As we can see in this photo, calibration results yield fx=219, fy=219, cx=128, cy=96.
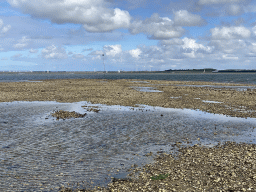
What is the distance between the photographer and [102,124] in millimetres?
23656

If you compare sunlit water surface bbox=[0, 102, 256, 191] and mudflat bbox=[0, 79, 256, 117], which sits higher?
mudflat bbox=[0, 79, 256, 117]

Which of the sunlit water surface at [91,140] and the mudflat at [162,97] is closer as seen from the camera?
the sunlit water surface at [91,140]

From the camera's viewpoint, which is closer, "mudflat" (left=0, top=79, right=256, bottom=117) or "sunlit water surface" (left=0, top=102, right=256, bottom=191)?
"sunlit water surface" (left=0, top=102, right=256, bottom=191)

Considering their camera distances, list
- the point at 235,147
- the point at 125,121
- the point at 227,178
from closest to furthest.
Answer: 1. the point at 227,178
2. the point at 235,147
3. the point at 125,121

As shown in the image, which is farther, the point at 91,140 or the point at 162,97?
the point at 162,97

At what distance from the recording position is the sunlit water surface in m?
11.6

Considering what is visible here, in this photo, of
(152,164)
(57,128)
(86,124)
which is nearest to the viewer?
(152,164)

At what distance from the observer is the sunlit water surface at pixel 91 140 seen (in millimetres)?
11625

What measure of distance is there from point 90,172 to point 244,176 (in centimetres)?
808

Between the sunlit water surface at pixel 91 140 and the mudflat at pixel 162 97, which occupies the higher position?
the mudflat at pixel 162 97

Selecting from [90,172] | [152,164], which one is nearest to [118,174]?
[90,172]

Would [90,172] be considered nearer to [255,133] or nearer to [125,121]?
[125,121]

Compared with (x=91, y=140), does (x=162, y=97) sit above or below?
above

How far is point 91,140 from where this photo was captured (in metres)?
18.1
